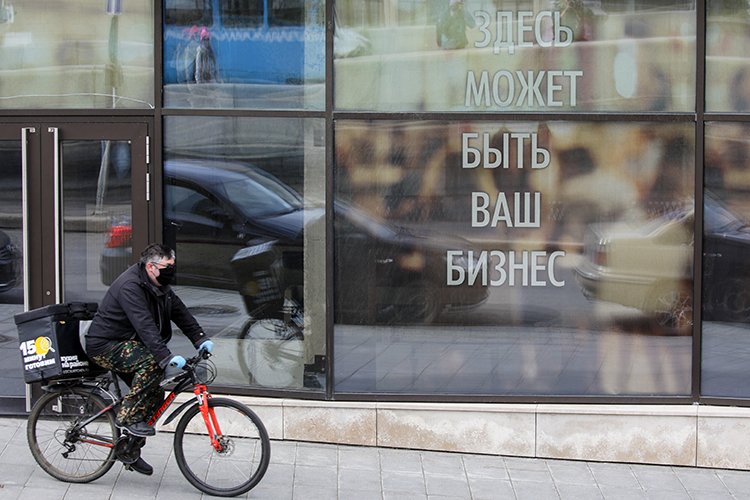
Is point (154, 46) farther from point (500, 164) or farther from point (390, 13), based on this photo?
point (500, 164)

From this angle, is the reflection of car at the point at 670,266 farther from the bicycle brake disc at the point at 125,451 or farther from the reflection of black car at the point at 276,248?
the bicycle brake disc at the point at 125,451

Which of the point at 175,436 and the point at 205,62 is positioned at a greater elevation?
the point at 205,62

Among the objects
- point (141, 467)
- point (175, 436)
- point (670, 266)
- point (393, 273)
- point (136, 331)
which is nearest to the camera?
point (136, 331)

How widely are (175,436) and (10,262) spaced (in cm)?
273

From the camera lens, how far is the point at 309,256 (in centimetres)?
627

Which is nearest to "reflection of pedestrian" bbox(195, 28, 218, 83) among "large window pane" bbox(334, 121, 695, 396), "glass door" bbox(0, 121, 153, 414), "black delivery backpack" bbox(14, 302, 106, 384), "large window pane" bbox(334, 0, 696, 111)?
"glass door" bbox(0, 121, 153, 414)

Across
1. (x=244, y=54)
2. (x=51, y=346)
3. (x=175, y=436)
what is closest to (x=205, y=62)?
(x=244, y=54)

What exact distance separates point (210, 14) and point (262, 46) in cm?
52

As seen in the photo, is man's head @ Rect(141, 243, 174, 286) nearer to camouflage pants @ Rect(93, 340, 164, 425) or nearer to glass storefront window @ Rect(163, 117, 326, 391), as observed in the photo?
camouflage pants @ Rect(93, 340, 164, 425)

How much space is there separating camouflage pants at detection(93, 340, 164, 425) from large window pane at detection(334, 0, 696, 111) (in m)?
2.62

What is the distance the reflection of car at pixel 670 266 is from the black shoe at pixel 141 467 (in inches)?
144

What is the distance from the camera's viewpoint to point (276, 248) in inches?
248

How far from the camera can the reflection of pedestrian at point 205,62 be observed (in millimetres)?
6305

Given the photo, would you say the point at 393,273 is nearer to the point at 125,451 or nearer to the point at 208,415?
the point at 208,415
